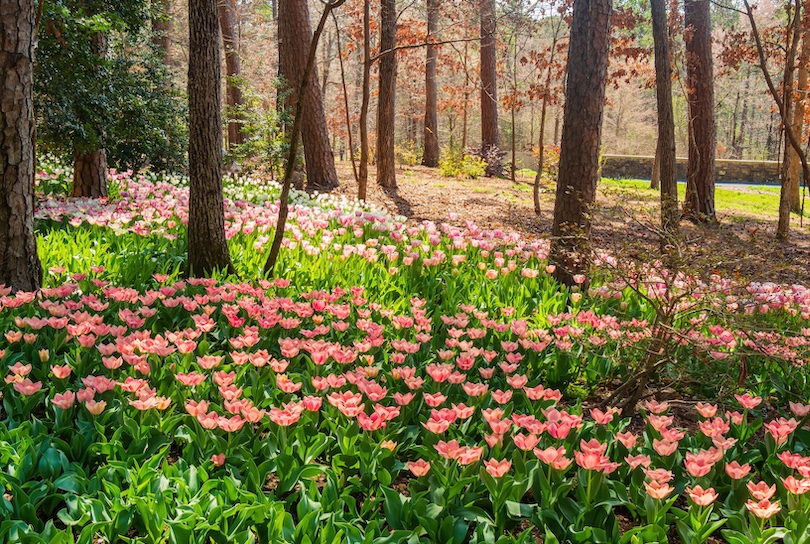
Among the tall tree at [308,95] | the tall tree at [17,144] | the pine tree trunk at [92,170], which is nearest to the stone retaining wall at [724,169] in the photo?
the tall tree at [308,95]

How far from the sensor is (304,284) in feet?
15.2

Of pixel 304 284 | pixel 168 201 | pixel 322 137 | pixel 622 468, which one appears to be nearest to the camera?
pixel 622 468

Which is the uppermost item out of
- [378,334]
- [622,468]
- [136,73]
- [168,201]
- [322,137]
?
[136,73]

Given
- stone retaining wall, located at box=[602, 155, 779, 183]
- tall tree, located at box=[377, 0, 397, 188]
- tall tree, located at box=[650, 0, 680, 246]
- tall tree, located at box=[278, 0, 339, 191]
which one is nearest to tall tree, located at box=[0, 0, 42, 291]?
tall tree, located at box=[650, 0, 680, 246]

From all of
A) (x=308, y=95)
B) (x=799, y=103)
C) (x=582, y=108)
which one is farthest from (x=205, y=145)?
(x=799, y=103)

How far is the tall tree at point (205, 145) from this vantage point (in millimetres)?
4445

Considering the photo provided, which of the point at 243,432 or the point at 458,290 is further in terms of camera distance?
the point at 458,290

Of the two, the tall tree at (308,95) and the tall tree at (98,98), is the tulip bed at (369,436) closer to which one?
the tall tree at (98,98)

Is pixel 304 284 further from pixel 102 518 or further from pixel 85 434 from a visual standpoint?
pixel 102 518

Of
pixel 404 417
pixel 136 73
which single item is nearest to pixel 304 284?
pixel 404 417

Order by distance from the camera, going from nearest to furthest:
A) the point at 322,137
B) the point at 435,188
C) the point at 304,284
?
1. the point at 304,284
2. the point at 322,137
3. the point at 435,188

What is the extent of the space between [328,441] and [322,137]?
899cm

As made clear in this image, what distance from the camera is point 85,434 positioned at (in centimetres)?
233

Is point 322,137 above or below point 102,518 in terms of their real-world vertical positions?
above
